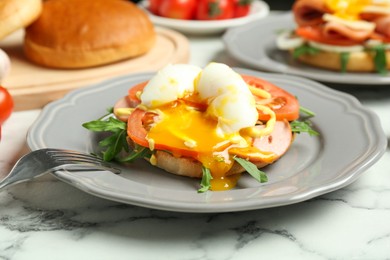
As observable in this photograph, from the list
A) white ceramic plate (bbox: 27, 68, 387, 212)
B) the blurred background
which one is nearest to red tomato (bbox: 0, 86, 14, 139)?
white ceramic plate (bbox: 27, 68, 387, 212)

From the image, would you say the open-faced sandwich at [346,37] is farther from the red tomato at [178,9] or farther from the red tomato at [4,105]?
the red tomato at [4,105]

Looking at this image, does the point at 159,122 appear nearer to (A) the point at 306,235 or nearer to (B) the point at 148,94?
(B) the point at 148,94

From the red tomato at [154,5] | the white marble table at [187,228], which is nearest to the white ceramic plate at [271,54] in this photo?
the red tomato at [154,5]

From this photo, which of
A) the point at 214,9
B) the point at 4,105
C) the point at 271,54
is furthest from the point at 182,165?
the point at 214,9

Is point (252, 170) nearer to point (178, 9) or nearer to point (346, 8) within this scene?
point (346, 8)

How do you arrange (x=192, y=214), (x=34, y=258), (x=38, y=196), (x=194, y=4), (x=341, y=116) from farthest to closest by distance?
(x=194, y=4), (x=341, y=116), (x=38, y=196), (x=192, y=214), (x=34, y=258)

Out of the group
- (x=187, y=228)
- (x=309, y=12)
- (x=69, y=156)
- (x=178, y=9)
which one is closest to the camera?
(x=187, y=228)

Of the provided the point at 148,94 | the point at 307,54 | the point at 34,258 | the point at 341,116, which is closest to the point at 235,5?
the point at 307,54
